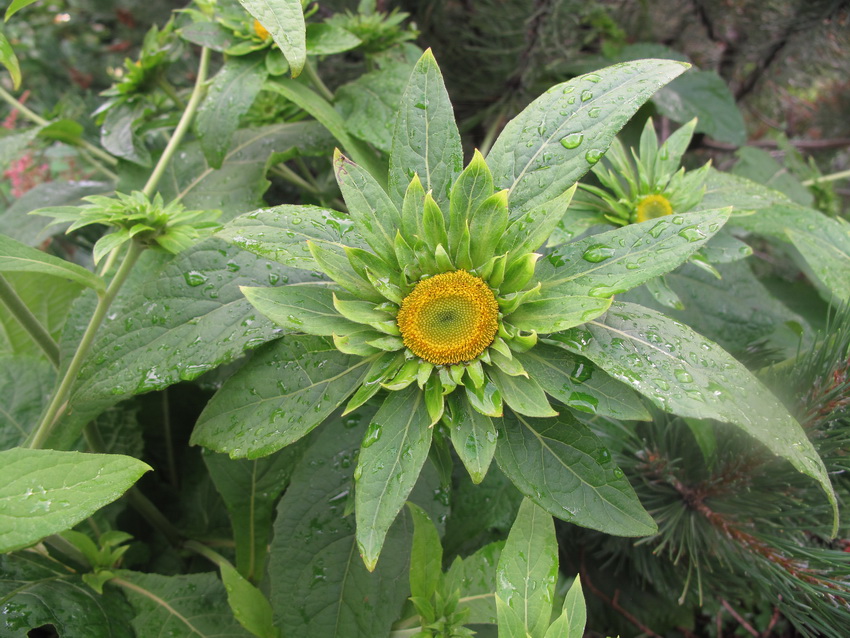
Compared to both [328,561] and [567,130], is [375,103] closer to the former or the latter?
[567,130]

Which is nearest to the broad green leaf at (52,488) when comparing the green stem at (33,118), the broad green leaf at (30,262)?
the broad green leaf at (30,262)

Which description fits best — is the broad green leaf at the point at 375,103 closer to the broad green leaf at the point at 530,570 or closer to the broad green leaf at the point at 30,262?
the broad green leaf at the point at 30,262

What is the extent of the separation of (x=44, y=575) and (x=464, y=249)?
749 millimetres

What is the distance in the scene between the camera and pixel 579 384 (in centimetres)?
62

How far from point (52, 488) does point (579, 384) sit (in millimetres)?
524

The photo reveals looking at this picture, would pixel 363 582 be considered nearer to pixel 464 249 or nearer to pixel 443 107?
pixel 464 249

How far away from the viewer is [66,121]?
115 cm

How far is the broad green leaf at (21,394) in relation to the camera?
0.98m

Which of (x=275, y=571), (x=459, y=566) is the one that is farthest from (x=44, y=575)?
(x=459, y=566)

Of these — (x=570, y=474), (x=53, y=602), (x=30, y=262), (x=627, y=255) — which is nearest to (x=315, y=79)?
(x=30, y=262)

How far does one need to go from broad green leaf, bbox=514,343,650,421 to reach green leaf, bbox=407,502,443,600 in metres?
0.23

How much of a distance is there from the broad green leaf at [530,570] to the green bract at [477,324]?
0.08 m

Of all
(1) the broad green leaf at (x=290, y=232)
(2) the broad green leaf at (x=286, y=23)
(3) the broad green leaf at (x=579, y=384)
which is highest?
(2) the broad green leaf at (x=286, y=23)

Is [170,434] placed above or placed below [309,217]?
below
